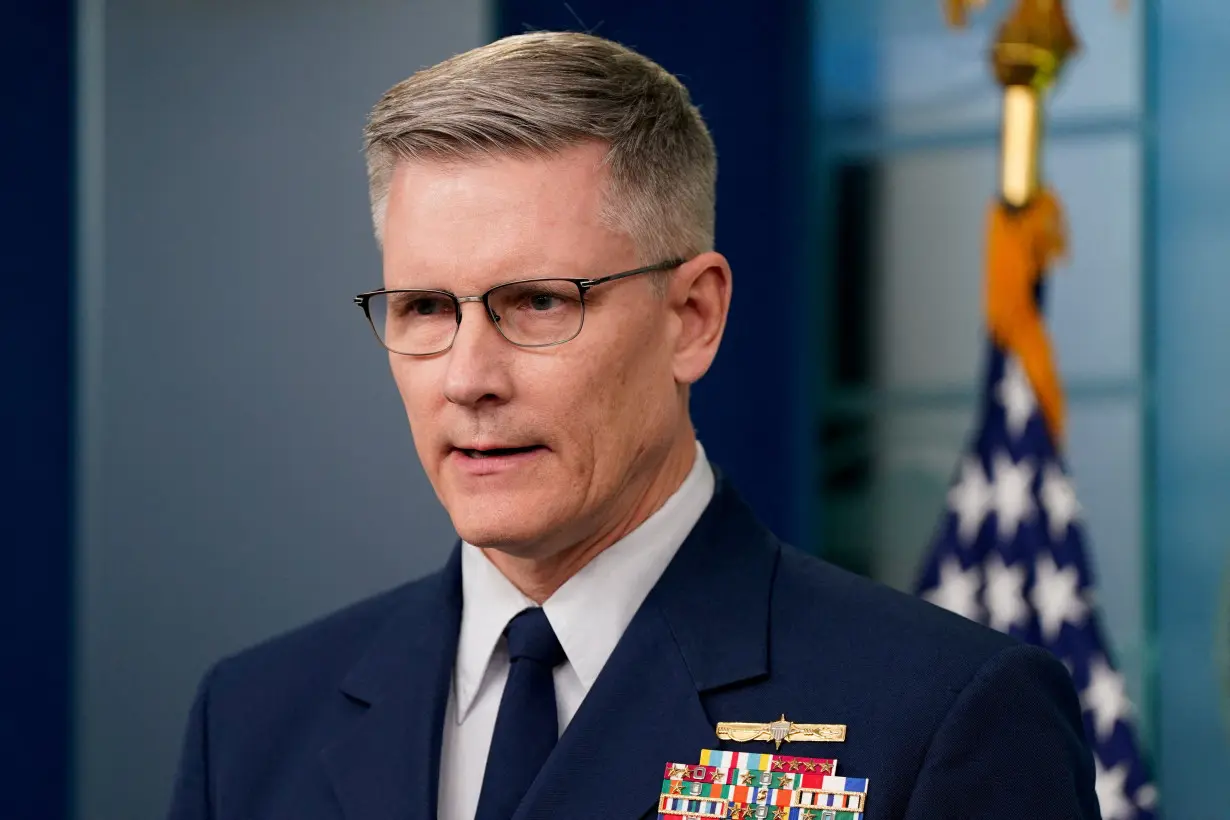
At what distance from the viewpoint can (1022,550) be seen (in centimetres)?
308

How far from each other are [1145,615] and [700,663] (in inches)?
96.7

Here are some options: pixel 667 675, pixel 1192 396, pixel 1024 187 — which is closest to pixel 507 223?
pixel 667 675

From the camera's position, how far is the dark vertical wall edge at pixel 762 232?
12.7ft

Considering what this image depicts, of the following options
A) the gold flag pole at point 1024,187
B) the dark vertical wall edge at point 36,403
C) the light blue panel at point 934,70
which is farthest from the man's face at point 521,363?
the light blue panel at point 934,70

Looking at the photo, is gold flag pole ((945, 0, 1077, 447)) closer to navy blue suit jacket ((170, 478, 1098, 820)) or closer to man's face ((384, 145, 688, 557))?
navy blue suit jacket ((170, 478, 1098, 820))

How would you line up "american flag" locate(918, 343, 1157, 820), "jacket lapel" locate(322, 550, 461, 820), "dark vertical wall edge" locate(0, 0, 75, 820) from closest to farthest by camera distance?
"jacket lapel" locate(322, 550, 461, 820) → "american flag" locate(918, 343, 1157, 820) → "dark vertical wall edge" locate(0, 0, 75, 820)

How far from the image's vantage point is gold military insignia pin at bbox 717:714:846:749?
1354 millimetres

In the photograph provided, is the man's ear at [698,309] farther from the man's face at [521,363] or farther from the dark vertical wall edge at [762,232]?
the dark vertical wall edge at [762,232]

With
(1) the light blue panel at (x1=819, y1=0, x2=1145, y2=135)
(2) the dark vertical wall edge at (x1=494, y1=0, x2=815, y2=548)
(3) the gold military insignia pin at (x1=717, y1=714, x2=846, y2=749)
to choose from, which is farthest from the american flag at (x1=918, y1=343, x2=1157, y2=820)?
(3) the gold military insignia pin at (x1=717, y1=714, x2=846, y2=749)

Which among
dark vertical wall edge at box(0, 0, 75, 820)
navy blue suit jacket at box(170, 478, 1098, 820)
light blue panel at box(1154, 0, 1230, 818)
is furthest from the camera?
light blue panel at box(1154, 0, 1230, 818)

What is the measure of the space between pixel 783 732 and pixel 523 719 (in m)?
0.23

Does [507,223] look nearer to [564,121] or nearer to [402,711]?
[564,121]

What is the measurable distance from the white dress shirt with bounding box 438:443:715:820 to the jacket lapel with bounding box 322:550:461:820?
Answer: 1.0 inches

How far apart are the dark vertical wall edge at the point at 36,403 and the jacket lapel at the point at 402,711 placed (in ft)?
5.72
